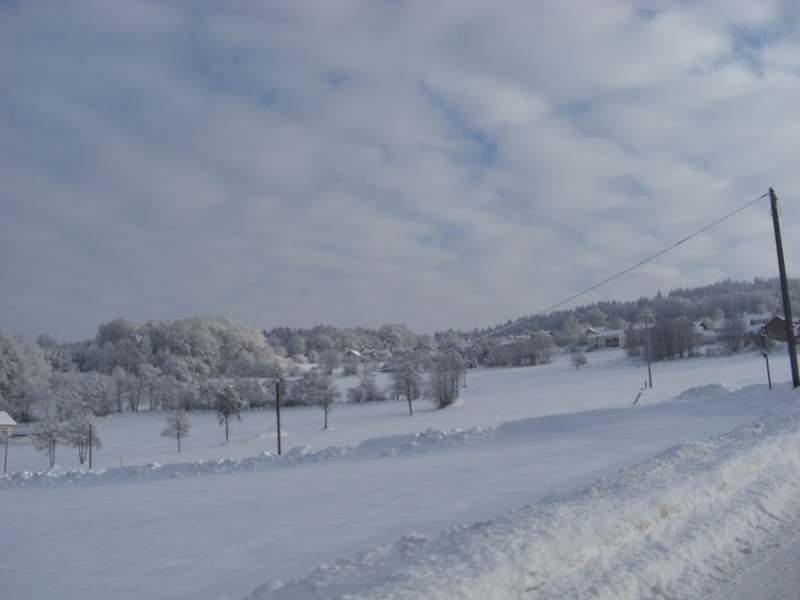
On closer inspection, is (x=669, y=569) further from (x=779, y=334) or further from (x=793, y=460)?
(x=779, y=334)

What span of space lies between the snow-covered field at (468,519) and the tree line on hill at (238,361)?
39922mm

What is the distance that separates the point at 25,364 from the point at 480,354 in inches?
3196

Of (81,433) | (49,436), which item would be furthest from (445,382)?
(49,436)

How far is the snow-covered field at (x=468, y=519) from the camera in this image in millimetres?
4473

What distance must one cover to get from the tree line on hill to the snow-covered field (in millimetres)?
39922

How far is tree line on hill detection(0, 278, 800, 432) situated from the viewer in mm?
80688

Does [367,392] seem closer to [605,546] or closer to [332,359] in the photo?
[332,359]

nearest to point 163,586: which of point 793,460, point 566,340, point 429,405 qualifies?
point 793,460

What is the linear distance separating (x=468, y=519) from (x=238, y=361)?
11875cm

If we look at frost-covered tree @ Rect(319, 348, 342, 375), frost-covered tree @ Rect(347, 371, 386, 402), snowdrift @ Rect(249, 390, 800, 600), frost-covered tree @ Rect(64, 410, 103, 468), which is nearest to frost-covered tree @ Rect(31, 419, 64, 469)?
frost-covered tree @ Rect(64, 410, 103, 468)

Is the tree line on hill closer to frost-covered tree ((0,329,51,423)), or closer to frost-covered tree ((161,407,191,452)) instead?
frost-covered tree ((0,329,51,423))

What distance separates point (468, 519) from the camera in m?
7.13

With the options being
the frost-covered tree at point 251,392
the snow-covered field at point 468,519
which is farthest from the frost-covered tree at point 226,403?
the snow-covered field at point 468,519

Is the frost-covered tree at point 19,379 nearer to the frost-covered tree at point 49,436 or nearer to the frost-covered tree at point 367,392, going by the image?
the frost-covered tree at point 49,436
